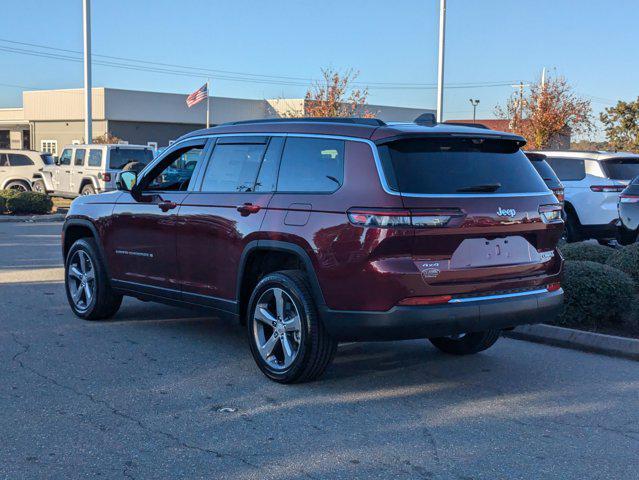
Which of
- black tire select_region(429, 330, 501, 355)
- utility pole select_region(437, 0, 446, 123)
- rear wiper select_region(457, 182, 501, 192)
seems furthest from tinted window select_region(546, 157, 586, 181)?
rear wiper select_region(457, 182, 501, 192)

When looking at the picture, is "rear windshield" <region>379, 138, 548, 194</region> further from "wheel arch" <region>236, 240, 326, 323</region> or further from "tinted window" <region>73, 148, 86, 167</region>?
"tinted window" <region>73, 148, 86, 167</region>

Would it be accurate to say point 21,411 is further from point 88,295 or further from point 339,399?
point 88,295

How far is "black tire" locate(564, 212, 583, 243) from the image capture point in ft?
48.0

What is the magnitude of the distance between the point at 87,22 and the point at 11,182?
20.4 ft

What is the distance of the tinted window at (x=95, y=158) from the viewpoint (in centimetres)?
2331

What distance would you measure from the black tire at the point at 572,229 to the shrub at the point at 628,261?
5756 mm

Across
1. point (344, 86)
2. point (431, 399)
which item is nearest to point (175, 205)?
point (431, 399)

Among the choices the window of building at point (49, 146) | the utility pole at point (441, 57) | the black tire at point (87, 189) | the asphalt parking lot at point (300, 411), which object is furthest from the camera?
the window of building at point (49, 146)

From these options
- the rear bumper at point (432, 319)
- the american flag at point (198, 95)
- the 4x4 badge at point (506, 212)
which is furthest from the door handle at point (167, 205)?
the american flag at point (198, 95)

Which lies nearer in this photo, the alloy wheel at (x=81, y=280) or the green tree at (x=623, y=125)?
the alloy wheel at (x=81, y=280)

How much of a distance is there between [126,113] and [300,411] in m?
50.5

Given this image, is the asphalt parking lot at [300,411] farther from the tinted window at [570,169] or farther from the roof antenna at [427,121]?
the tinted window at [570,169]

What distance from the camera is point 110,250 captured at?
7.75 metres

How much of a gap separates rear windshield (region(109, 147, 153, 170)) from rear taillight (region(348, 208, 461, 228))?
18698mm
